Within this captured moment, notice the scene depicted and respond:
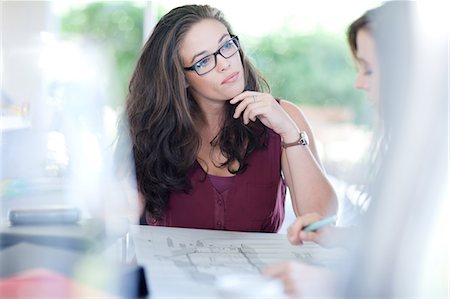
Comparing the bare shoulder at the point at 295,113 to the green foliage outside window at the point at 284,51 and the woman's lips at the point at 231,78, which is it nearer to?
the woman's lips at the point at 231,78

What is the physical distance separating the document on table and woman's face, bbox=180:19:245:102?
0.91 ft

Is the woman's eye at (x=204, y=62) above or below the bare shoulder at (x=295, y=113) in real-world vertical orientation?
above

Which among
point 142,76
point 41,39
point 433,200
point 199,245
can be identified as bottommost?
point 199,245

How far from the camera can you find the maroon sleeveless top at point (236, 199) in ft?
3.67

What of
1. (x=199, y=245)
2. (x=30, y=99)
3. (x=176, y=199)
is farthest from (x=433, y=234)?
(x=30, y=99)

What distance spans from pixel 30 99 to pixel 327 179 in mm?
1193

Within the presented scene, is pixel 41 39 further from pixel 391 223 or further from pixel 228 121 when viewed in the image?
pixel 391 223

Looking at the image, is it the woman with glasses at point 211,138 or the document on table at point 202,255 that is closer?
the document on table at point 202,255

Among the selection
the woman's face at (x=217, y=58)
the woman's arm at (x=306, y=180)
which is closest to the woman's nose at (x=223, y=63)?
the woman's face at (x=217, y=58)

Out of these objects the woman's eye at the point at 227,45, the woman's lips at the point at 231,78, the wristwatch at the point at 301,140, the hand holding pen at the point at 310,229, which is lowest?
the hand holding pen at the point at 310,229

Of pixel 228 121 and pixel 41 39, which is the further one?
pixel 41 39

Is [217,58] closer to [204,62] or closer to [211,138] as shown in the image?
[204,62]

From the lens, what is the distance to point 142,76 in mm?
1183

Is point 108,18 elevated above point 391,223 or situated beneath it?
elevated above
